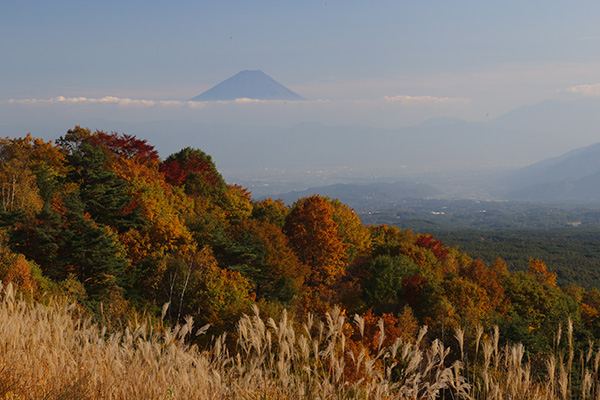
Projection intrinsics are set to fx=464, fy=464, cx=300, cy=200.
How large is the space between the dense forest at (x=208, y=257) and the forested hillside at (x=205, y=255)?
4.6 inches

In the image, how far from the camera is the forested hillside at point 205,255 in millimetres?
25906

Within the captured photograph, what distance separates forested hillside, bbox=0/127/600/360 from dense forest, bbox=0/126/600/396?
0.12 meters

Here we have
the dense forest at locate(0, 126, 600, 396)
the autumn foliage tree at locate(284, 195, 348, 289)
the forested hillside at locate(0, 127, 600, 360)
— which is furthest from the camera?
the autumn foliage tree at locate(284, 195, 348, 289)

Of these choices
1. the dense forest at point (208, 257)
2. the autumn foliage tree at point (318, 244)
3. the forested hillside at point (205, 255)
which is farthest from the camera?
the autumn foliage tree at point (318, 244)

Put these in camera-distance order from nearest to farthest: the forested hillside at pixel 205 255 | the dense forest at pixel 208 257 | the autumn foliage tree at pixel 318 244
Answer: the dense forest at pixel 208 257, the forested hillside at pixel 205 255, the autumn foliage tree at pixel 318 244

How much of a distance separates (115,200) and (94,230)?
5.28 m

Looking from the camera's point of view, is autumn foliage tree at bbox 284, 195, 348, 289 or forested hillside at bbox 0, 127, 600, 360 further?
autumn foliage tree at bbox 284, 195, 348, 289

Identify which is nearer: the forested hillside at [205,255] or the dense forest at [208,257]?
the dense forest at [208,257]

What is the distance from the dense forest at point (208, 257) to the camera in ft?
84.5

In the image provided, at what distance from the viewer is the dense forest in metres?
25.8

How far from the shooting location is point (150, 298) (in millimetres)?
27688

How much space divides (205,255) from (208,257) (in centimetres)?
26

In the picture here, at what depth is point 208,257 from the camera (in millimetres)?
29016

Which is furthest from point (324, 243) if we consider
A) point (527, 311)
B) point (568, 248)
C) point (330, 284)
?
point (568, 248)
